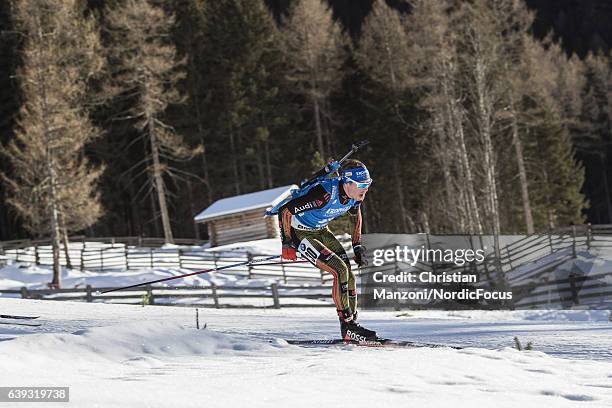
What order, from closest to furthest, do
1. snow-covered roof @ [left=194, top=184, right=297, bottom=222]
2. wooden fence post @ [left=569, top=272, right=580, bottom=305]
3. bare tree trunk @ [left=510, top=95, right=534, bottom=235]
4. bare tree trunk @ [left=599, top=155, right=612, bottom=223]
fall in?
wooden fence post @ [left=569, top=272, right=580, bottom=305]
bare tree trunk @ [left=510, top=95, right=534, bottom=235]
snow-covered roof @ [left=194, top=184, right=297, bottom=222]
bare tree trunk @ [left=599, top=155, right=612, bottom=223]

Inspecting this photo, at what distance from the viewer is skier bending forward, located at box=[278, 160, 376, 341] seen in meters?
7.50

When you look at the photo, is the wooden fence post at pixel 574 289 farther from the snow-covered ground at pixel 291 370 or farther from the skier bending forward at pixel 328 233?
the skier bending forward at pixel 328 233

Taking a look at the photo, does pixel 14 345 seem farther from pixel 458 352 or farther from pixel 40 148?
pixel 40 148

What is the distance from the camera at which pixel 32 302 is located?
14.3m

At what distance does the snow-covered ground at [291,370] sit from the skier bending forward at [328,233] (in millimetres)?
617

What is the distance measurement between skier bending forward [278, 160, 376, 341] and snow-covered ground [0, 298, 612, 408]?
2.03 ft

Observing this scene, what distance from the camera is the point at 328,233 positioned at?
7969 millimetres

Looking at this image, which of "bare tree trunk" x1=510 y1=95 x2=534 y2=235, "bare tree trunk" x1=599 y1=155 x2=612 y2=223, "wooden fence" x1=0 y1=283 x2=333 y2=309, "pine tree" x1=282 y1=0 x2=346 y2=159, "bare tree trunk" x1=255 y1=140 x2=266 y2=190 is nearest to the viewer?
"wooden fence" x1=0 y1=283 x2=333 y2=309

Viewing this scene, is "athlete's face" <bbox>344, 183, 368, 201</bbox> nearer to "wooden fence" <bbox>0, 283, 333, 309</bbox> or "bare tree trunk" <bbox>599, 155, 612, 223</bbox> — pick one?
"wooden fence" <bbox>0, 283, 333, 309</bbox>

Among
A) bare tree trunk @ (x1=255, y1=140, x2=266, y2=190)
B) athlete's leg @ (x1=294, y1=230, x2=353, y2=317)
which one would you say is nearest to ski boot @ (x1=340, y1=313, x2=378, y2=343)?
athlete's leg @ (x1=294, y1=230, x2=353, y2=317)

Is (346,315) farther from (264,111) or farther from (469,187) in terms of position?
(264,111)

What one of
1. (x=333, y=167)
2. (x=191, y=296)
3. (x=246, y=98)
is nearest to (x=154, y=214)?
(x=246, y=98)

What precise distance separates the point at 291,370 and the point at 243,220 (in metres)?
29.2

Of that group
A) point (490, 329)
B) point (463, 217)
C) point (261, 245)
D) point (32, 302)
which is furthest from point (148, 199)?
point (490, 329)
